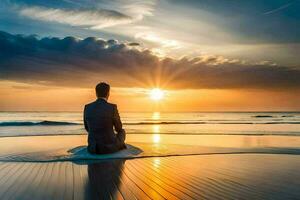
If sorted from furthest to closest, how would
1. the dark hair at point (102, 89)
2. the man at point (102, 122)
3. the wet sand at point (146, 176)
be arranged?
the man at point (102, 122), the dark hair at point (102, 89), the wet sand at point (146, 176)

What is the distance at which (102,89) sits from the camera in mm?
10000

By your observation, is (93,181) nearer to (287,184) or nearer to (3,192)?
(3,192)

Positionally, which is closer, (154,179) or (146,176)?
(154,179)

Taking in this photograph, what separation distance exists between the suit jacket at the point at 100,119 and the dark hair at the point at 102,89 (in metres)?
0.16

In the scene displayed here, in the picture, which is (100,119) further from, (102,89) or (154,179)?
(154,179)

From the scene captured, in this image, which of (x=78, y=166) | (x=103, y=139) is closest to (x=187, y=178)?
(x=78, y=166)

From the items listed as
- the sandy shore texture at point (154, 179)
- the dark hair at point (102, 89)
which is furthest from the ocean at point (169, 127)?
the sandy shore texture at point (154, 179)

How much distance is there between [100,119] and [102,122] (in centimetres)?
10

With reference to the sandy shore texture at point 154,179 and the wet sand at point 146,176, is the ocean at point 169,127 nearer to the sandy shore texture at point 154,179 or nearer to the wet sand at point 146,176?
the wet sand at point 146,176

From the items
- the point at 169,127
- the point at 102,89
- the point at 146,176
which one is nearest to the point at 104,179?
the point at 146,176

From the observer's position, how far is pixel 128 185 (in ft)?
20.8

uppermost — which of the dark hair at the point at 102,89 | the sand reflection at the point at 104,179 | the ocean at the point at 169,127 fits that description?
the dark hair at the point at 102,89

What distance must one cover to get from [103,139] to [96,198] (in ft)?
17.1

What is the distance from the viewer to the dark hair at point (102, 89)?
9977mm
